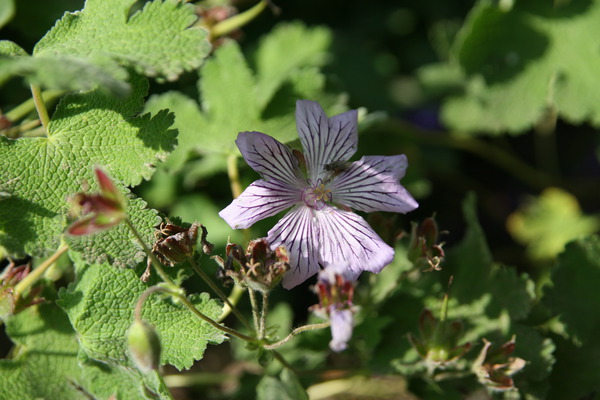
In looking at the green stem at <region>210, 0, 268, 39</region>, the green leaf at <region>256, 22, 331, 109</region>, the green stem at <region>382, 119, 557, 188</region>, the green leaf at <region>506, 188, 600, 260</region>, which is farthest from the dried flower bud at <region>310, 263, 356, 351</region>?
the green leaf at <region>506, 188, 600, 260</region>

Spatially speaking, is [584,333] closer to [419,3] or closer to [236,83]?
[236,83]

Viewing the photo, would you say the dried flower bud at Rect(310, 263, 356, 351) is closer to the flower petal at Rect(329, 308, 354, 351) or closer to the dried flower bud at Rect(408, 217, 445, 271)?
the flower petal at Rect(329, 308, 354, 351)

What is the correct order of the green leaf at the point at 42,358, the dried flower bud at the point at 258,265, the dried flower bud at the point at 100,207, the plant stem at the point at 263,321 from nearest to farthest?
the dried flower bud at the point at 100,207, the dried flower bud at the point at 258,265, the plant stem at the point at 263,321, the green leaf at the point at 42,358

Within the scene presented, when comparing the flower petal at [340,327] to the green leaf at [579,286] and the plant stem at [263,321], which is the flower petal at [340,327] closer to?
the plant stem at [263,321]

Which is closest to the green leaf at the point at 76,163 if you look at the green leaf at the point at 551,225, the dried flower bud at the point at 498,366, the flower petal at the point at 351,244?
the flower petal at the point at 351,244

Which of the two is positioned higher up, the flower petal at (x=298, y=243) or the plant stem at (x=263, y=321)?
the flower petal at (x=298, y=243)
